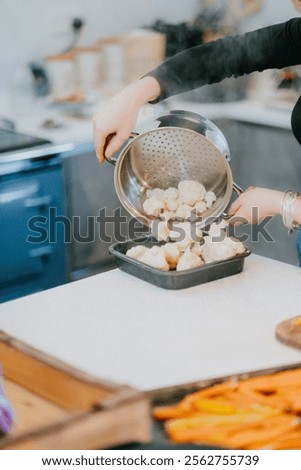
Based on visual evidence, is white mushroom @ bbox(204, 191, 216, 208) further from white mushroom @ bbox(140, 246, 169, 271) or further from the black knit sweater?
the black knit sweater

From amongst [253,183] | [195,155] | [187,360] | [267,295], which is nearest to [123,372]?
[187,360]

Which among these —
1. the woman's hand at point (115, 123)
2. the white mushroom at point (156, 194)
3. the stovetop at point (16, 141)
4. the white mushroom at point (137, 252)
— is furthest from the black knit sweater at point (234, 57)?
the stovetop at point (16, 141)

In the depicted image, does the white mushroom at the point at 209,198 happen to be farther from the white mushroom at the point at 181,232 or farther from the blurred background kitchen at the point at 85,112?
the blurred background kitchen at the point at 85,112

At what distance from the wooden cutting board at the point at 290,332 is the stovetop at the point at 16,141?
1.39m

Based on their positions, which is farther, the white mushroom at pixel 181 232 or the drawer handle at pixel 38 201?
the drawer handle at pixel 38 201

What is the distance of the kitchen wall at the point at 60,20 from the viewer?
2.79 metres

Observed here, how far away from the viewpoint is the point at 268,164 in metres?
2.83

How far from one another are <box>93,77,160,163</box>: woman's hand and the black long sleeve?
115 millimetres

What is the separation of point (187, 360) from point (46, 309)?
0.31 meters

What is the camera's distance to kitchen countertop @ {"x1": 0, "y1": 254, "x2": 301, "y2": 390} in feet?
3.73

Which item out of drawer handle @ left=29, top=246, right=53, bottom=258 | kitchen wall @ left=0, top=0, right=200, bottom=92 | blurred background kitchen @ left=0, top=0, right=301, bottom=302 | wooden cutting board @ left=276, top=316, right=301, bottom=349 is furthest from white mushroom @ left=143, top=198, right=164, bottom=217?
kitchen wall @ left=0, top=0, right=200, bottom=92

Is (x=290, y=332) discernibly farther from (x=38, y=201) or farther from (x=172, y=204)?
(x=38, y=201)

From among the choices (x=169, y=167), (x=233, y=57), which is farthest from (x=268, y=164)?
(x=169, y=167)

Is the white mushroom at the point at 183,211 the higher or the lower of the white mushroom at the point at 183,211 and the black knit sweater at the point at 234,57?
the lower
